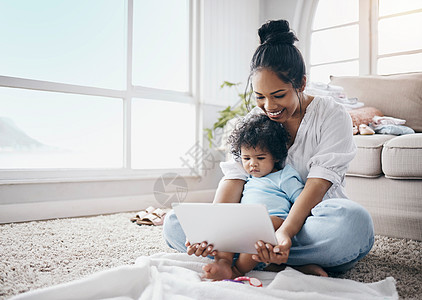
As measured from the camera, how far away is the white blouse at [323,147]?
1.04 m

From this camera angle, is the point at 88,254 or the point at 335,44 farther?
the point at 335,44

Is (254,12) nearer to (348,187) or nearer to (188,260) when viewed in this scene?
(348,187)

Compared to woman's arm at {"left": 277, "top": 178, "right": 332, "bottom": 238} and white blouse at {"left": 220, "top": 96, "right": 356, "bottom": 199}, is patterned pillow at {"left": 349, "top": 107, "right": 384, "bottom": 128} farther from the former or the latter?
woman's arm at {"left": 277, "top": 178, "right": 332, "bottom": 238}

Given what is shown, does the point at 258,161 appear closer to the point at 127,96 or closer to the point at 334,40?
the point at 127,96

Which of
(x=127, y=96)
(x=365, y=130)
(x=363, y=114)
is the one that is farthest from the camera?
(x=127, y=96)

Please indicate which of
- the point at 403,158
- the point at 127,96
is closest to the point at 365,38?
the point at 403,158

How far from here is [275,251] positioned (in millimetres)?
833

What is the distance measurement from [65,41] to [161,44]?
77 cm

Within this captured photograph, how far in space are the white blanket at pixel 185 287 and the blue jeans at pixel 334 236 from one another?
77 mm

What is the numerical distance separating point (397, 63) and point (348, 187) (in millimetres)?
1663

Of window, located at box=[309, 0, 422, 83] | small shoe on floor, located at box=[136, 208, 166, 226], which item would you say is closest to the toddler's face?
small shoe on floor, located at box=[136, 208, 166, 226]

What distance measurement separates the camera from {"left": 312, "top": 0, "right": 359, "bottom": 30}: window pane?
3.16m

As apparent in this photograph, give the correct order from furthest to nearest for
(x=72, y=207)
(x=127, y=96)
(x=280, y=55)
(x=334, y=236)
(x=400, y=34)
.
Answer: (x=400, y=34) → (x=127, y=96) → (x=72, y=207) → (x=280, y=55) → (x=334, y=236)

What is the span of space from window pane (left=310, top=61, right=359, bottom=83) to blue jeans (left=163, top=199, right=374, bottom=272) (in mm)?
2497
